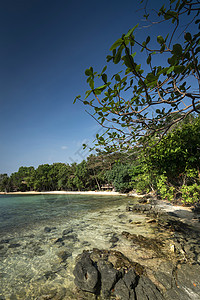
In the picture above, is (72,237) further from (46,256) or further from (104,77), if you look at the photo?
(104,77)

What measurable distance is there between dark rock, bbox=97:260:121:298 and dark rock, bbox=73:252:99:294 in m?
0.16

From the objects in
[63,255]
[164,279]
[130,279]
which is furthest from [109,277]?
[63,255]

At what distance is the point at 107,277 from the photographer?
10.7ft

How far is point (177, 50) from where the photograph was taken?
4.03ft

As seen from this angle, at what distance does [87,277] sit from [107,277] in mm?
517

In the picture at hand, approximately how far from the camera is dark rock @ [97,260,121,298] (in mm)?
3033

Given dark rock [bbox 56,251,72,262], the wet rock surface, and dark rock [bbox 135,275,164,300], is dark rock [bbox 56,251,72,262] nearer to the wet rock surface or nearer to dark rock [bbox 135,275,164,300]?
the wet rock surface

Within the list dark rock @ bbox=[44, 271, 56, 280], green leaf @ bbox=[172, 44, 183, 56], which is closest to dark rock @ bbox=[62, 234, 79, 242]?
dark rock @ bbox=[44, 271, 56, 280]

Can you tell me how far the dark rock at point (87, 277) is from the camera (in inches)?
123

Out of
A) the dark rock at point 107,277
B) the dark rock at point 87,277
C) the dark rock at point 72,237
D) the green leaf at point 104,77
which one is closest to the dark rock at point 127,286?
the dark rock at point 107,277

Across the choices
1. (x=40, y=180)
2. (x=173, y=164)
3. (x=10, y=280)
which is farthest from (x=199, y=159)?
(x=40, y=180)

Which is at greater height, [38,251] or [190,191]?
[190,191]

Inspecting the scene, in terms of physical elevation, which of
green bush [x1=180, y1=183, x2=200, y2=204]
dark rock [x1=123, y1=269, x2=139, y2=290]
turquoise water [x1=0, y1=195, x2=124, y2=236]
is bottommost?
turquoise water [x1=0, y1=195, x2=124, y2=236]

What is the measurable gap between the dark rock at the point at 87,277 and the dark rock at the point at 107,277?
0.51ft
